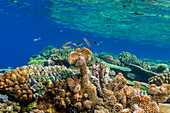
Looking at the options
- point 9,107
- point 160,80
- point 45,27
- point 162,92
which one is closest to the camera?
point 162,92

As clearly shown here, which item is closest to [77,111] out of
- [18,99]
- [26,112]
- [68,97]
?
[68,97]

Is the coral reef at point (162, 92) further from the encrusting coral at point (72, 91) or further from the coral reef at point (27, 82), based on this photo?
the coral reef at point (27, 82)

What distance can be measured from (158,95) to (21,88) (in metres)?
3.23

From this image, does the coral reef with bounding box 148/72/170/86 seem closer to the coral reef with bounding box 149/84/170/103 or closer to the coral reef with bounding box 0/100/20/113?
the coral reef with bounding box 149/84/170/103

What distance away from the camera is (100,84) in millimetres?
3414

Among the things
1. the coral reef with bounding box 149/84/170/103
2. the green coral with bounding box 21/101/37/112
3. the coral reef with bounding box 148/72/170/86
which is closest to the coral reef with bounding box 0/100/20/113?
the green coral with bounding box 21/101/37/112

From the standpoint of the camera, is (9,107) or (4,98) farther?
(4,98)

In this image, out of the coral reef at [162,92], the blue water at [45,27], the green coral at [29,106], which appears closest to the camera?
the coral reef at [162,92]

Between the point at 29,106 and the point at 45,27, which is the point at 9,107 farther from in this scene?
the point at 45,27

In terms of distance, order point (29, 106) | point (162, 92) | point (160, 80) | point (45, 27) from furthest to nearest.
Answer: point (45, 27), point (160, 80), point (29, 106), point (162, 92)

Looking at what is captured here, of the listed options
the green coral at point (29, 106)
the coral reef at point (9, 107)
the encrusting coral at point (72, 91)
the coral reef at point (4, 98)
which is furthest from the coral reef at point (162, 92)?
the coral reef at point (4, 98)

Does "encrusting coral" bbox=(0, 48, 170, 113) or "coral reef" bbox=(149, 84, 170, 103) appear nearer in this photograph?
"coral reef" bbox=(149, 84, 170, 103)

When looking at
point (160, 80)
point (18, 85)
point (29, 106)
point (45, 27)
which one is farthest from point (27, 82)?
point (45, 27)

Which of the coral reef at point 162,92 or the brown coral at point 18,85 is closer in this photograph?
the coral reef at point 162,92
